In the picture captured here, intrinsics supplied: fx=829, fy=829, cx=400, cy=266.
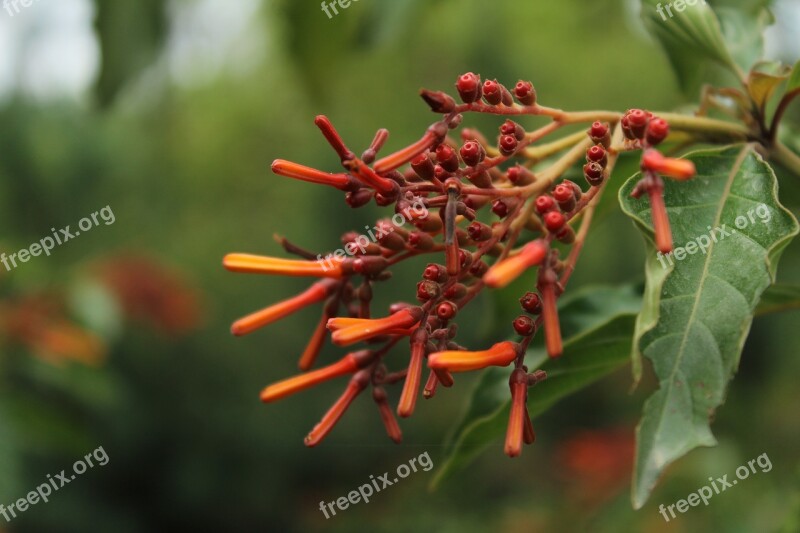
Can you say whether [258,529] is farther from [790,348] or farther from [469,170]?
[469,170]

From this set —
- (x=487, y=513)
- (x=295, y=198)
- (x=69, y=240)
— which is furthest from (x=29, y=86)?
(x=487, y=513)

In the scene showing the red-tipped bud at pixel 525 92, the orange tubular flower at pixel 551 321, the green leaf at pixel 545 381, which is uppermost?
the red-tipped bud at pixel 525 92

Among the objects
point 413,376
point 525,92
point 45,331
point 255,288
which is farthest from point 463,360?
point 255,288

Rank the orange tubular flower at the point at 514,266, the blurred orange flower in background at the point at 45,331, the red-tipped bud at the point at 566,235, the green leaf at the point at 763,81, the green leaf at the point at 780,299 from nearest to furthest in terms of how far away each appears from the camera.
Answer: the orange tubular flower at the point at 514,266, the red-tipped bud at the point at 566,235, the green leaf at the point at 763,81, the green leaf at the point at 780,299, the blurred orange flower in background at the point at 45,331

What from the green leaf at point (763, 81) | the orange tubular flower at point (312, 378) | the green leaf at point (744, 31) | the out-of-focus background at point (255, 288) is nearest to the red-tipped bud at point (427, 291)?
the orange tubular flower at point (312, 378)

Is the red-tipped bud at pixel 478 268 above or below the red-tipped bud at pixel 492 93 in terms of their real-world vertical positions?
below

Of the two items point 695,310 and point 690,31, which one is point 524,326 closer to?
point 695,310

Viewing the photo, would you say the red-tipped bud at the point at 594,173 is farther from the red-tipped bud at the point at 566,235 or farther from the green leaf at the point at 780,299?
the green leaf at the point at 780,299

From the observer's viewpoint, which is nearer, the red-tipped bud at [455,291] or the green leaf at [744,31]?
the red-tipped bud at [455,291]
